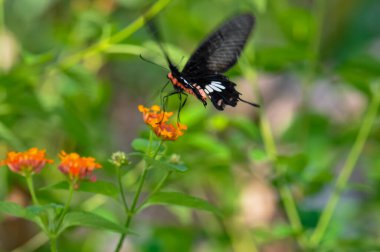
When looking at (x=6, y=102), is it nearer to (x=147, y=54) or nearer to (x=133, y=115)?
(x=147, y=54)

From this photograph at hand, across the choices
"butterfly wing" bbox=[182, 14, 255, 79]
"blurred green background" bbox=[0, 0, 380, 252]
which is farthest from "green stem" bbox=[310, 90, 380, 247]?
"butterfly wing" bbox=[182, 14, 255, 79]

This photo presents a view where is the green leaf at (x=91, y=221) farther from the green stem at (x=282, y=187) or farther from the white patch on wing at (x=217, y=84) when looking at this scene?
the green stem at (x=282, y=187)

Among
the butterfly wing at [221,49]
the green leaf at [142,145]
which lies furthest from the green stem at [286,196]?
the green leaf at [142,145]

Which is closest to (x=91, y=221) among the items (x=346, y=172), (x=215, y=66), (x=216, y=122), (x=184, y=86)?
(x=184, y=86)

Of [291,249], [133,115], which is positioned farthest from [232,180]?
[133,115]

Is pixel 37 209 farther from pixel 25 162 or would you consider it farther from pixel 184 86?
pixel 184 86

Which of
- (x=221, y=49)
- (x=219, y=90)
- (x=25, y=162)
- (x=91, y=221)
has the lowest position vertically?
(x=91, y=221)
